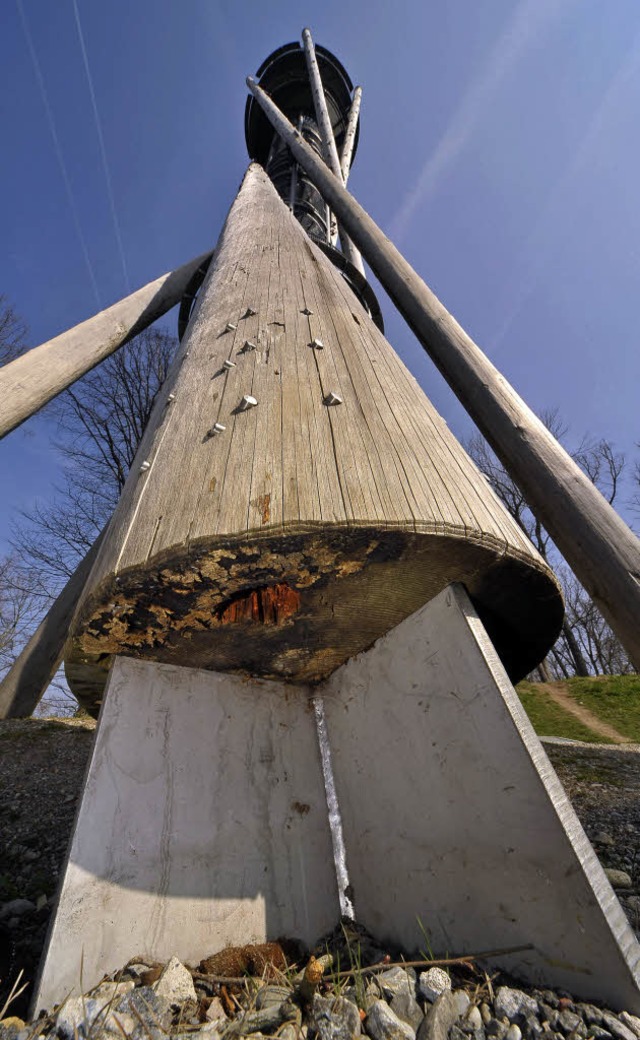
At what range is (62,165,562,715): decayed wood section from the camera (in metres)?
1.14

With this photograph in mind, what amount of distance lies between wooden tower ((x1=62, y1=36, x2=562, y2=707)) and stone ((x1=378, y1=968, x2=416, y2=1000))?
0.84 meters

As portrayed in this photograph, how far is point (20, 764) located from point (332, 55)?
13.3 m

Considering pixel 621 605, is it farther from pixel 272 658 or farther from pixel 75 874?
pixel 75 874

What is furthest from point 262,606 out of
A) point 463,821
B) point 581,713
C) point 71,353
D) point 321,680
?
point 581,713

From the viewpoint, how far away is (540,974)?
944mm

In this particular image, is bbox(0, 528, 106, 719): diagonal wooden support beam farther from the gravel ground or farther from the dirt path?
the dirt path

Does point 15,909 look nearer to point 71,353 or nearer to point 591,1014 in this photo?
point 591,1014

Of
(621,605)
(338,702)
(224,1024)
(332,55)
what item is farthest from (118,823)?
(332,55)

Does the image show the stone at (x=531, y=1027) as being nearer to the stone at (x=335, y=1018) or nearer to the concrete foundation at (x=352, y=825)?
the concrete foundation at (x=352, y=825)

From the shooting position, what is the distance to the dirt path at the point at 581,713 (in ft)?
25.6

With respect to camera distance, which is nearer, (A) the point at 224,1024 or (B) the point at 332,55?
(A) the point at 224,1024

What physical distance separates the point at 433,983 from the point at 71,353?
2847mm

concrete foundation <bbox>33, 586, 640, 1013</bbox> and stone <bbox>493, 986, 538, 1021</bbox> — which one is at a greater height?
concrete foundation <bbox>33, 586, 640, 1013</bbox>

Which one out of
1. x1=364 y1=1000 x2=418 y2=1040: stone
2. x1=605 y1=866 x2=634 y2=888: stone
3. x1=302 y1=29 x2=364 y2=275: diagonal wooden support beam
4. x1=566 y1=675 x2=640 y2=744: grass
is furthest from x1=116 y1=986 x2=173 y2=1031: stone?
x1=566 y1=675 x2=640 y2=744: grass
